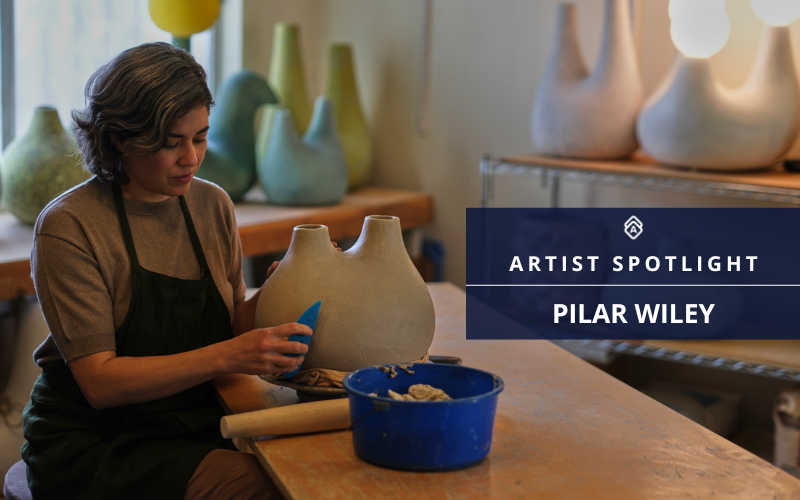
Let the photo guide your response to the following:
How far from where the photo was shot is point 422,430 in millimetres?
977

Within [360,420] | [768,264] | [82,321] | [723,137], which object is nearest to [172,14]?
[82,321]

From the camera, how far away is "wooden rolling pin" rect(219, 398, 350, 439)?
1058 mm

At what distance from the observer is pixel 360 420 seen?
1006 mm

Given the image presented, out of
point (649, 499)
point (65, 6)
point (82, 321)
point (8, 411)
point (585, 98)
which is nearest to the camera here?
point (649, 499)

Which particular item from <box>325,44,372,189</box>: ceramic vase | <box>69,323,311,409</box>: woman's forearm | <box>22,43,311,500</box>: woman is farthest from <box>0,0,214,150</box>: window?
<box>69,323,311,409</box>: woman's forearm

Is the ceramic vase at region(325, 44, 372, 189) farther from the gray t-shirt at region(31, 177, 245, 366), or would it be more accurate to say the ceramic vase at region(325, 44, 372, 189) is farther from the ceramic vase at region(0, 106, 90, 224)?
the gray t-shirt at region(31, 177, 245, 366)

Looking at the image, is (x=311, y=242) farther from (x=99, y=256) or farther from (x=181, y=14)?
(x=181, y=14)

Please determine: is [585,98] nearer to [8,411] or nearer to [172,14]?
[172,14]

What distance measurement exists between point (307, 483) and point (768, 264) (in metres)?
1.73

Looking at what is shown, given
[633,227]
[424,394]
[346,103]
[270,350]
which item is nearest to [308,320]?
[270,350]

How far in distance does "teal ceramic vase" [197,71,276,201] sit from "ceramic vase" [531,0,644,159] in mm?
899

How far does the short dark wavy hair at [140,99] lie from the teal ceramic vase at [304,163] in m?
1.29

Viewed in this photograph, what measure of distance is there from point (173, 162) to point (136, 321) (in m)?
0.24

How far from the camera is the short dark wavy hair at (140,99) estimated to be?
121 centimetres
